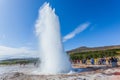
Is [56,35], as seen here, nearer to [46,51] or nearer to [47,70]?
[46,51]

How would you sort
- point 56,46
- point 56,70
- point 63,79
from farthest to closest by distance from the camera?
point 56,46
point 56,70
point 63,79

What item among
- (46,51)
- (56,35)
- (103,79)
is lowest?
(103,79)

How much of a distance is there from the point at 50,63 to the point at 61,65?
5.80ft

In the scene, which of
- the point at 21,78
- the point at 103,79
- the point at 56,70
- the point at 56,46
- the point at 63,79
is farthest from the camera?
the point at 56,46

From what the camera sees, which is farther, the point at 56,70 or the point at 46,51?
the point at 46,51

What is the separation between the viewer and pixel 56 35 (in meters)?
30.9

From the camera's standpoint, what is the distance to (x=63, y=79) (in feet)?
65.1

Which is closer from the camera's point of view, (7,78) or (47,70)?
(7,78)

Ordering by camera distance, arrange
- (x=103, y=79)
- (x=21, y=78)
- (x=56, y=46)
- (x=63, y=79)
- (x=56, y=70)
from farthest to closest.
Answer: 1. (x=56, y=46)
2. (x=56, y=70)
3. (x=21, y=78)
4. (x=63, y=79)
5. (x=103, y=79)

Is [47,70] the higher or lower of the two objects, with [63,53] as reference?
lower

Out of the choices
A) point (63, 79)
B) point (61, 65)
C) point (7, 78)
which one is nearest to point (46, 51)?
point (61, 65)

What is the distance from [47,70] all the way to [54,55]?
7.17 ft

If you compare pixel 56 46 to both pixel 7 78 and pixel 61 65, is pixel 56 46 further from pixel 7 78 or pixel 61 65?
pixel 7 78

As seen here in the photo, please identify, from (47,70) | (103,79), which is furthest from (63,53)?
(103,79)
